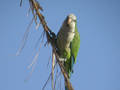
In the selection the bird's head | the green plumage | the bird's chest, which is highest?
the bird's head

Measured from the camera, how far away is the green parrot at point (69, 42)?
120 inches

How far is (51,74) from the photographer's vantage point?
55.2 inches

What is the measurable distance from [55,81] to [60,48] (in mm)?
1767

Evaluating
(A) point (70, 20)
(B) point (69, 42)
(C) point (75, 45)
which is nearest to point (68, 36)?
(B) point (69, 42)

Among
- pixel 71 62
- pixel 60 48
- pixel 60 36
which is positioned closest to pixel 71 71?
pixel 71 62

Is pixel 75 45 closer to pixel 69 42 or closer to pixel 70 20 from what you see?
pixel 69 42

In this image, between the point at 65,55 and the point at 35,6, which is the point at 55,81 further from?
the point at 65,55

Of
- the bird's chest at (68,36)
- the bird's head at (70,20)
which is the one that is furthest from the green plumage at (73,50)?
the bird's head at (70,20)

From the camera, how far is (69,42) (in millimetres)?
3318

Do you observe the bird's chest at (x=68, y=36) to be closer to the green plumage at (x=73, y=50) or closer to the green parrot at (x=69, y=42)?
the green parrot at (x=69, y=42)

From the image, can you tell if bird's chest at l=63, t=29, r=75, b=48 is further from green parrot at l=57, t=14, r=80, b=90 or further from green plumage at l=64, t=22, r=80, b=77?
green plumage at l=64, t=22, r=80, b=77

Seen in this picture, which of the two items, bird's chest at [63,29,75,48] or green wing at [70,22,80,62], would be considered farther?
green wing at [70,22,80,62]

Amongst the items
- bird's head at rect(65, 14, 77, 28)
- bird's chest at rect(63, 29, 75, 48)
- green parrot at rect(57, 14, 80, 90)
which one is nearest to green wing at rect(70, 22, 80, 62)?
green parrot at rect(57, 14, 80, 90)

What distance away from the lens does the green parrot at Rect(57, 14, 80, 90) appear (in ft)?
10.0
